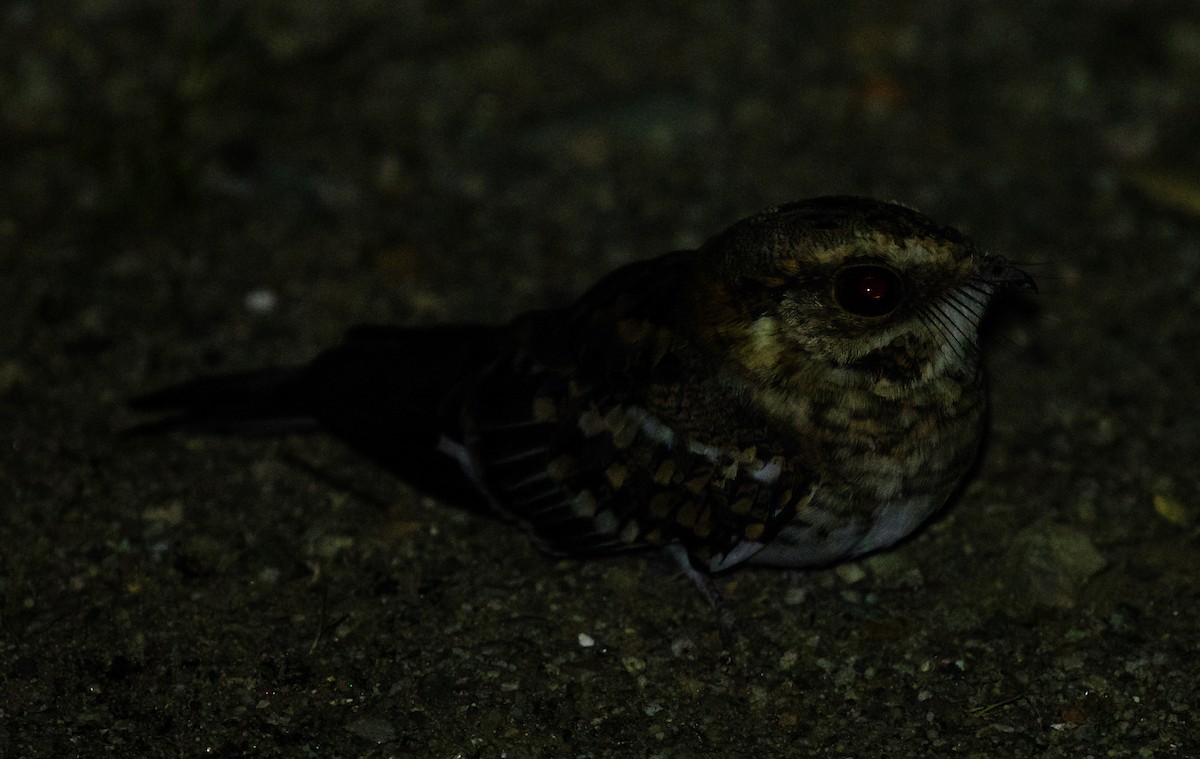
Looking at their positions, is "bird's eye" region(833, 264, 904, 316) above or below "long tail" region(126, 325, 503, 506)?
above

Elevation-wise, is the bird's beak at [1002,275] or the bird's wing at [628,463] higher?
the bird's beak at [1002,275]

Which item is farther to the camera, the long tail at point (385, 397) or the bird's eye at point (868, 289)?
the long tail at point (385, 397)

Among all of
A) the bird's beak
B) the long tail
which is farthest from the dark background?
the bird's beak

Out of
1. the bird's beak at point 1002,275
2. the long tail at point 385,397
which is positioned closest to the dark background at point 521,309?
the long tail at point 385,397

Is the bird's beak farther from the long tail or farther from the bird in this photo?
the long tail

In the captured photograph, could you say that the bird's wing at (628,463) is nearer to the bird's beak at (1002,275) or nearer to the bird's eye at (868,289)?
the bird's eye at (868,289)

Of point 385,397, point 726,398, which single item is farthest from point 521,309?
point 726,398

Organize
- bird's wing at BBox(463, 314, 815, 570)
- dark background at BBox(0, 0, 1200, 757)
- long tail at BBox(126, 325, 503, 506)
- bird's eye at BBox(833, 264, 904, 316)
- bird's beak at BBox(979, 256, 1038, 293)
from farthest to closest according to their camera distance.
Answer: long tail at BBox(126, 325, 503, 506) < dark background at BBox(0, 0, 1200, 757) < bird's wing at BBox(463, 314, 815, 570) < bird's beak at BBox(979, 256, 1038, 293) < bird's eye at BBox(833, 264, 904, 316)

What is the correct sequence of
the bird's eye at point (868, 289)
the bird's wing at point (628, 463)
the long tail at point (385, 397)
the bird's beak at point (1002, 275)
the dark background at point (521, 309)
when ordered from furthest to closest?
1. the long tail at point (385, 397)
2. the dark background at point (521, 309)
3. the bird's wing at point (628, 463)
4. the bird's beak at point (1002, 275)
5. the bird's eye at point (868, 289)

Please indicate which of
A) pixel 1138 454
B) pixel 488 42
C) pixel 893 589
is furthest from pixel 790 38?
pixel 893 589
